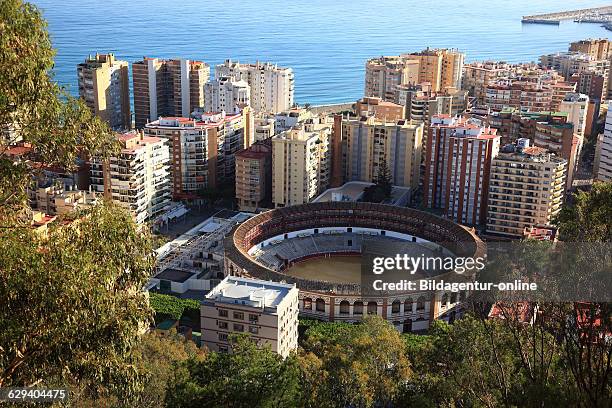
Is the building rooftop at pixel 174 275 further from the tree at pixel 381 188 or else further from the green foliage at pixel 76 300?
the green foliage at pixel 76 300

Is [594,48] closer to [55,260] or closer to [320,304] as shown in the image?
[320,304]

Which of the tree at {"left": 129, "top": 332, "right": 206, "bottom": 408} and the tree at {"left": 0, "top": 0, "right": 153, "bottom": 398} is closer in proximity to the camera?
the tree at {"left": 0, "top": 0, "right": 153, "bottom": 398}

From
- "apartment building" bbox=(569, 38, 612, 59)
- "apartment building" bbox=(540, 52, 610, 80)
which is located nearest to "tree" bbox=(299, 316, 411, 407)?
"apartment building" bbox=(540, 52, 610, 80)

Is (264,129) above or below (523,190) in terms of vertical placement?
above

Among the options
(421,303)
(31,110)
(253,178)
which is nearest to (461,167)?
(253,178)

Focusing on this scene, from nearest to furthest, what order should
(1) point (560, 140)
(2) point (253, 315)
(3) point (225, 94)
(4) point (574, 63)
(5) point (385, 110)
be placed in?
(2) point (253, 315)
(1) point (560, 140)
(5) point (385, 110)
(3) point (225, 94)
(4) point (574, 63)

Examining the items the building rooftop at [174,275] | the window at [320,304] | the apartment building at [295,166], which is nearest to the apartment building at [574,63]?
the apartment building at [295,166]

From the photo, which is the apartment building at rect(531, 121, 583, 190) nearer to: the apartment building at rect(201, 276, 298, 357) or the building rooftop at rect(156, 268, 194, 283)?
the building rooftop at rect(156, 268, 194, 283)
